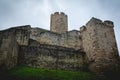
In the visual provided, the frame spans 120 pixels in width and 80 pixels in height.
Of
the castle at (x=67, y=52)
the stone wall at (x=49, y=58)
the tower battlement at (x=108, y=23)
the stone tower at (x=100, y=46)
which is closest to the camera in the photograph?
the castle at (x=67, y=52)

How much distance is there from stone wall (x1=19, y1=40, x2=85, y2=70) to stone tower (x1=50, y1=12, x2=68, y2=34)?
1517 centimetres

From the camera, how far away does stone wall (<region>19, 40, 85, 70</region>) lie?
508 inches

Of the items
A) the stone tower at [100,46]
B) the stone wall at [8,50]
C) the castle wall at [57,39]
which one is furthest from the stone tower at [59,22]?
the stone wall at [8,50]

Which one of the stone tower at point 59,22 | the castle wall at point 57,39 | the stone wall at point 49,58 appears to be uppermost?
the stone tower at point 59,22

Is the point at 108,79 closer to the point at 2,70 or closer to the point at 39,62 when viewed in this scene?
the point at 39,62

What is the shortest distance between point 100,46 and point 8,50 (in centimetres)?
781

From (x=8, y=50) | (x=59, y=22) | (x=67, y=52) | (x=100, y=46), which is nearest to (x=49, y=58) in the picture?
(x=67, y=52)

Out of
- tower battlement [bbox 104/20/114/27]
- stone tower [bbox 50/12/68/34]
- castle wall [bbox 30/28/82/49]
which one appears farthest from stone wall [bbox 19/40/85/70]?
stone tower [bbox 50/12/68/34]

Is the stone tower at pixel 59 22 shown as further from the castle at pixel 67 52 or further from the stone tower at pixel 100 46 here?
the stone tower at pixel 100 46

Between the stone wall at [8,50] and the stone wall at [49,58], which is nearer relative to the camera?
the stone wall at [8,50]

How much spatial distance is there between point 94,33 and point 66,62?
3.69 metres

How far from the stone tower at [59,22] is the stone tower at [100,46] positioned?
1425 cm

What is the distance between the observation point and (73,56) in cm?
1475

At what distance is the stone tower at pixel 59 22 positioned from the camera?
1184 inches
